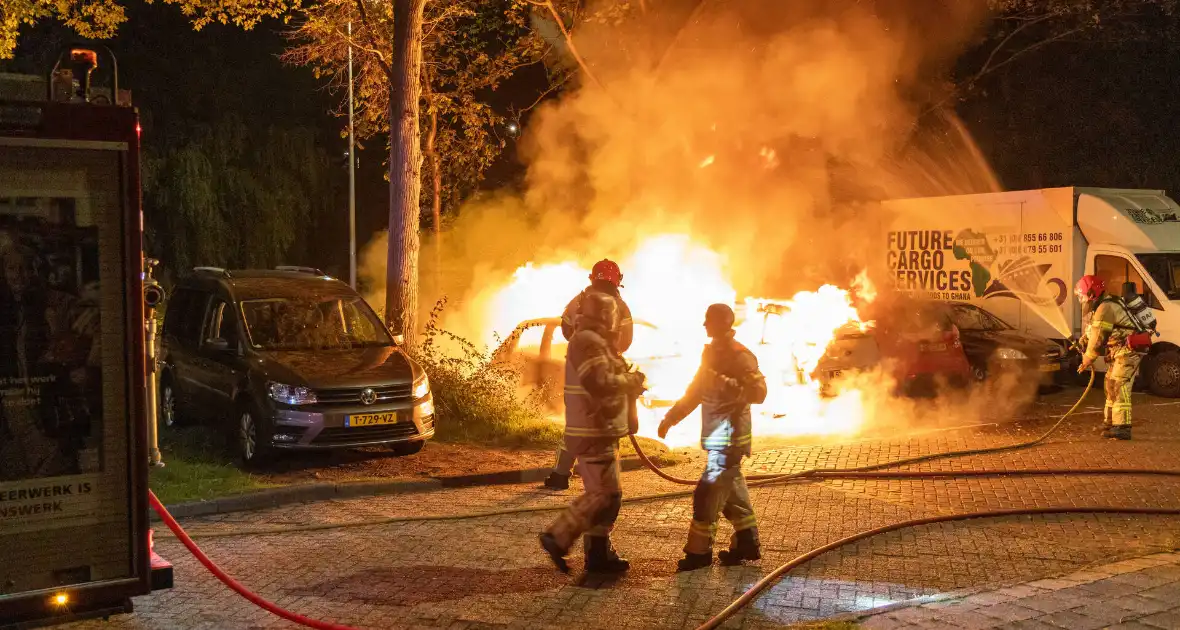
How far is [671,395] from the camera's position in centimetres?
1282

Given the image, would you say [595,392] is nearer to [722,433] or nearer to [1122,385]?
[722,433]

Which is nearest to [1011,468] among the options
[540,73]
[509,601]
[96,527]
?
[509,601]

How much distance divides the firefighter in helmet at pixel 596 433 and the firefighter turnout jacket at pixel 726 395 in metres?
0.50

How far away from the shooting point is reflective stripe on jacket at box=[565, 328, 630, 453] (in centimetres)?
656

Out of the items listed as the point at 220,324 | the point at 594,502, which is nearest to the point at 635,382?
the point at 594,502

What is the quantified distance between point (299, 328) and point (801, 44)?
1096 cm

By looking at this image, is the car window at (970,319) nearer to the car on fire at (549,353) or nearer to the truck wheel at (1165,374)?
the truck wheel at (1165,374)

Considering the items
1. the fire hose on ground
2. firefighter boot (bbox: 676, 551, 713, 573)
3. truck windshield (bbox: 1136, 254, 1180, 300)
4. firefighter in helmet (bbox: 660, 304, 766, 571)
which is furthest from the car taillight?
firefighter boot (bbox: 676, 551, 713, 573)

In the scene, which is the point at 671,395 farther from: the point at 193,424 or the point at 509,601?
the point at 509,601

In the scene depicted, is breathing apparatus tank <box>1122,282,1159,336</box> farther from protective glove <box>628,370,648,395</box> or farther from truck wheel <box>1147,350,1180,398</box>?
protective glove <box>628,370,648,395</box>

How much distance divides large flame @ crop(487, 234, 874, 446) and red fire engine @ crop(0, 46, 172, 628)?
23.2 ft

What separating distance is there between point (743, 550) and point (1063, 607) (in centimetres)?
193

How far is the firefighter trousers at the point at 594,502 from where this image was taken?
21.6 feet

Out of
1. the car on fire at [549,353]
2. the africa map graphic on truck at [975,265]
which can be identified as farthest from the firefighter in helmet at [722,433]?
the africa map graphic on truck at [975,265]
